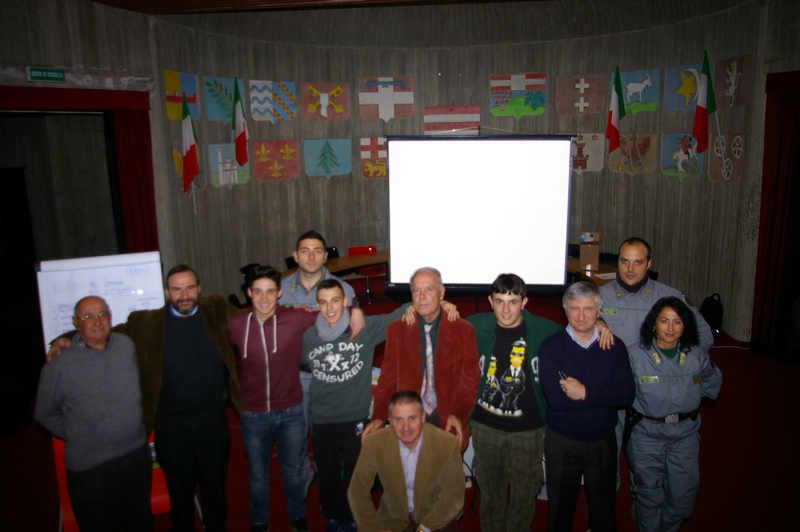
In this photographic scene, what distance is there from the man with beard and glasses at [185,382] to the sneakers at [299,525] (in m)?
0.50

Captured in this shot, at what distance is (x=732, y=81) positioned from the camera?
6.42m

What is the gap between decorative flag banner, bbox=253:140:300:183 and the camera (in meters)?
7.95

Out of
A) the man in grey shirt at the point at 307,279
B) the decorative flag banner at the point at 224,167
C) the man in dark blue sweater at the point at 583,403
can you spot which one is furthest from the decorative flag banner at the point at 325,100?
the man in dark blue sweater at the point at 583,403

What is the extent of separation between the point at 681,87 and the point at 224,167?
5.69 m

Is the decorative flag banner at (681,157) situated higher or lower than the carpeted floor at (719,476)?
higher

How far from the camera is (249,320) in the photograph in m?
3.18

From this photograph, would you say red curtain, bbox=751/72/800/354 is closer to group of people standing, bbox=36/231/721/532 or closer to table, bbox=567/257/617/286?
table, bbox=567/257/617/286

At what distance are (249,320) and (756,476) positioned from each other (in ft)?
11.5

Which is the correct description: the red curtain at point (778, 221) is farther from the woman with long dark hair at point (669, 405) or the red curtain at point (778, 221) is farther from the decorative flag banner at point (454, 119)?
the decorative flag banner at point (454, 119)

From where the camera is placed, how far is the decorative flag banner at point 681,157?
7.04 metres

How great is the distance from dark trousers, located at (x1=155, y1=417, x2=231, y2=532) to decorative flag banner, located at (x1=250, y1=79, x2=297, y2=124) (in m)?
5.57

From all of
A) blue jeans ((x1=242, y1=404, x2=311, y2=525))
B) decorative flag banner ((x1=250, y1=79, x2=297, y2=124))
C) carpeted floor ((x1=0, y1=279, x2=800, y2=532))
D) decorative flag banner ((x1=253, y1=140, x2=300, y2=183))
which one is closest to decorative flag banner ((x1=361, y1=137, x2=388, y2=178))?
decorative flag banner ((x1=253, y1=140, x2=300, y2=183))

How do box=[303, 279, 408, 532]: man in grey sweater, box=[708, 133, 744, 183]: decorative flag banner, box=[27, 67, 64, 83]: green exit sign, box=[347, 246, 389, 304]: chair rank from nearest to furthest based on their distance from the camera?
box=[303, 279, 408, 532]: man in grey sweater
box=[27, 67, 64, 83]: green exit sign
box=[708, 133, 744, 183]: decorative flag banner
box=[347, 246, 389, 304]: chair

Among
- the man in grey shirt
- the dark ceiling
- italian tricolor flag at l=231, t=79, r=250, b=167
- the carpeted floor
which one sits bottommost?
the carpeted floor
